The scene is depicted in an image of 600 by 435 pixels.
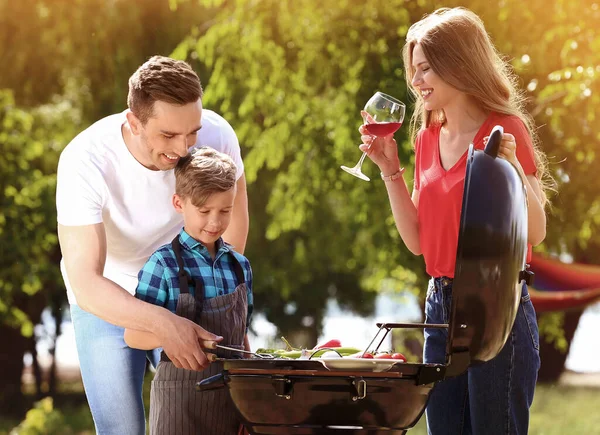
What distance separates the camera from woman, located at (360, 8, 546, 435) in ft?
7.64

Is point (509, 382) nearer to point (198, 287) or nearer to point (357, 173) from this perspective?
point (198, 287)

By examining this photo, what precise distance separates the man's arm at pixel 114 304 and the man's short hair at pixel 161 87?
34cm

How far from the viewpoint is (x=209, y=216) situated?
2445 mm

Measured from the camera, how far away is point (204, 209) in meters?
2.44

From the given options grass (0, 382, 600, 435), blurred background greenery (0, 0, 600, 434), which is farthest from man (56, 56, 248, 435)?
grass (0, 382, 600, 435)

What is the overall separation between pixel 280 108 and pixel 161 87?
571cm

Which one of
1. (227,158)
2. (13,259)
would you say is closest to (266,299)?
(13,259)

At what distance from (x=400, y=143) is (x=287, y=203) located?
1.60m

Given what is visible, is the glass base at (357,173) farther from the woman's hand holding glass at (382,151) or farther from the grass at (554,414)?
the grass at (554,414)

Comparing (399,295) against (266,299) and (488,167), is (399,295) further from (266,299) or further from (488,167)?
(488,167)

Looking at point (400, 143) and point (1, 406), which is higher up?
point (400, 143)

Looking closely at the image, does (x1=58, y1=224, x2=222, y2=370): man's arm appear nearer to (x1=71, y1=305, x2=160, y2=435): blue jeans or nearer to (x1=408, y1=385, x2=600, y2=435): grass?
(x1=71, y1=305, x2=160, y2=435): blue jeans

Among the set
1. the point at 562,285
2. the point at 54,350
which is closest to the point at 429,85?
the point at 562,285

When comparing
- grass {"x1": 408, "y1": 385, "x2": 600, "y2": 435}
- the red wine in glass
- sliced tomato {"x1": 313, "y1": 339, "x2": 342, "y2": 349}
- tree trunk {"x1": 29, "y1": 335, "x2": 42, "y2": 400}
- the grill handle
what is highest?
the red wine in glass
